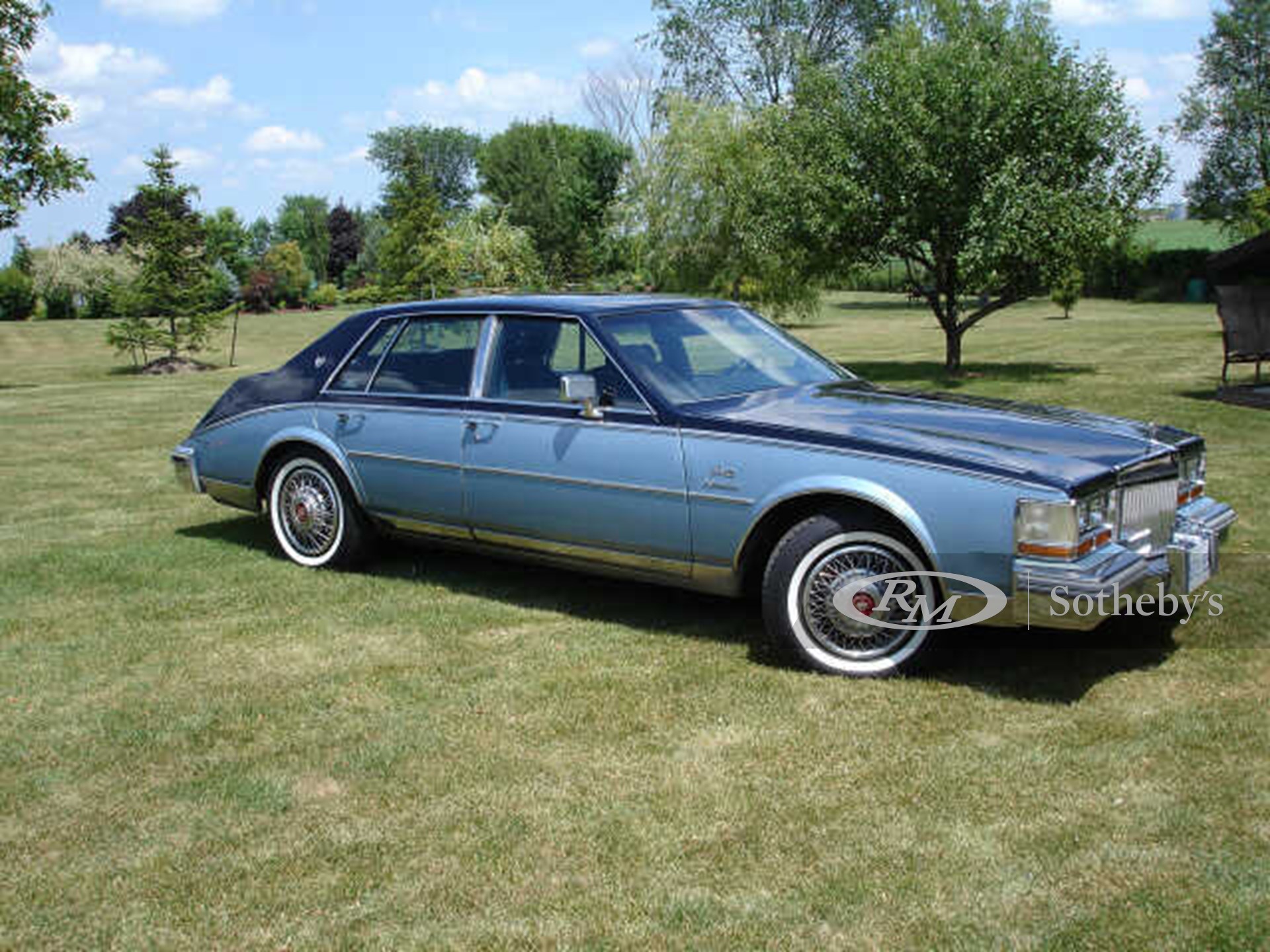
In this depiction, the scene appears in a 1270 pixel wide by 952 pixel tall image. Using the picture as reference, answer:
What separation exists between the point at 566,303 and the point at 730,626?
1.84 meters

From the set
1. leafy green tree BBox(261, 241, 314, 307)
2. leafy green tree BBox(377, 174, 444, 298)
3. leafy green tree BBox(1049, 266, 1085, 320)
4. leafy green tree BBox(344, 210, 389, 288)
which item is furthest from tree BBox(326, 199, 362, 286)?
leafy green tree BBox(1049, 266, 1085, 320)

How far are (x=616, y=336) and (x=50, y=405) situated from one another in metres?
16.7

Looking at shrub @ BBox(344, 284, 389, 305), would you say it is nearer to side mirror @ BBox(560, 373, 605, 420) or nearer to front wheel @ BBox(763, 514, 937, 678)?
side mirror @ BBox(560, 373, 605, 420)

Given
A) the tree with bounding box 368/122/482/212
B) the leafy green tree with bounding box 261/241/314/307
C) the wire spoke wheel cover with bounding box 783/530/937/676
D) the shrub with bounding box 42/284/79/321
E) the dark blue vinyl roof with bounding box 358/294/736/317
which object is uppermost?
the tree with bounding box 368/122/482/212

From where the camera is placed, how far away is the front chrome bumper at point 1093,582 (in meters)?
4.24

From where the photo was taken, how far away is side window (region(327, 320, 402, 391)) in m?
6.52

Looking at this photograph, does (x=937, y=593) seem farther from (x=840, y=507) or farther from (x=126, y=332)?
(x=126, y=332)

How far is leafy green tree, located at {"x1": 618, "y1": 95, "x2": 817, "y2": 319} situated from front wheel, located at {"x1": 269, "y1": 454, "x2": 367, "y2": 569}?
961 inches

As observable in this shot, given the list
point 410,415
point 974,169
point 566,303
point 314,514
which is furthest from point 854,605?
point 974,169

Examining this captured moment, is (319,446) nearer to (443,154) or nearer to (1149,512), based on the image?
(1149,512)

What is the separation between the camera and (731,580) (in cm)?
507

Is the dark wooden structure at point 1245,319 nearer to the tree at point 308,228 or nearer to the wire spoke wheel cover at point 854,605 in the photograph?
the wire spoke wheel cover at point 854,605

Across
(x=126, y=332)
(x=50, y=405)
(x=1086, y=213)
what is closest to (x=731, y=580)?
(x=1086, y=213)

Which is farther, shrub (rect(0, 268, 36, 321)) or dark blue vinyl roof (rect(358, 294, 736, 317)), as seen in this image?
shrub (rect(0, 268, 36, 321))
